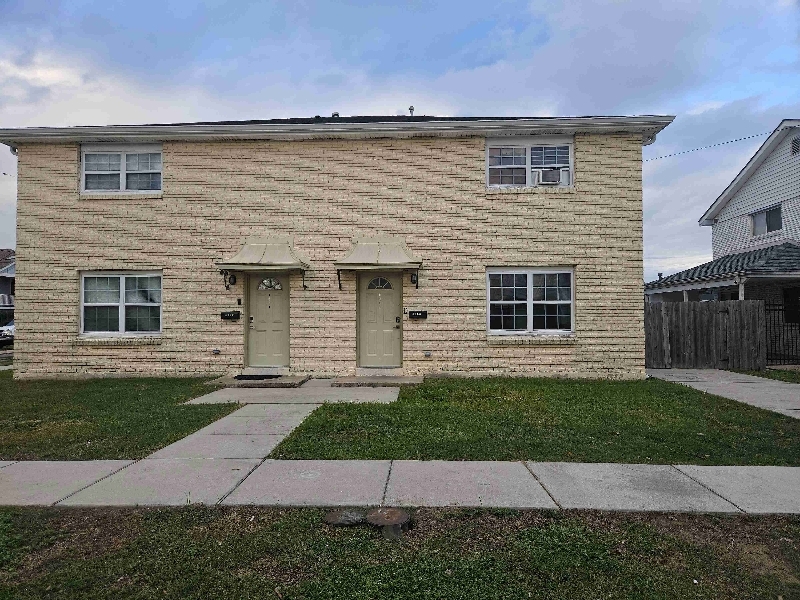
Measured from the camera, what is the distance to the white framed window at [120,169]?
40.2 ft

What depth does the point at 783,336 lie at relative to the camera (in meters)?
16.7

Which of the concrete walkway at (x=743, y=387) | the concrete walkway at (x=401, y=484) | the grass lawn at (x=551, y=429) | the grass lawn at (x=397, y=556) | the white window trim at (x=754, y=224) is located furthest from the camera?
the white window trim at (x=754, y=224)

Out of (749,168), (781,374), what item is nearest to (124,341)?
(781,374)

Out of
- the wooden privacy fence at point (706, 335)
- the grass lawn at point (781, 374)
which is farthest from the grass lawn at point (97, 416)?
the grass lawn at point (781, 374)

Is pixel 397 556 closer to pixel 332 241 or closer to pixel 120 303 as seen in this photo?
pixel 332 241

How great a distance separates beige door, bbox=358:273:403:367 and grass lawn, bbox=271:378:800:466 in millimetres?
2153

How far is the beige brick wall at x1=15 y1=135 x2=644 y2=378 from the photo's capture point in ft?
38.8

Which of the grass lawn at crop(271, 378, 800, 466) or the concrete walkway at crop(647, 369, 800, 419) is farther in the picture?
the concrete walkway at crop(647, 369, 800, 419)

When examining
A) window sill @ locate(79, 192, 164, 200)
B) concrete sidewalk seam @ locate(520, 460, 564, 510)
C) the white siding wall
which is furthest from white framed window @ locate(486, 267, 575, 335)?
the white siding wall

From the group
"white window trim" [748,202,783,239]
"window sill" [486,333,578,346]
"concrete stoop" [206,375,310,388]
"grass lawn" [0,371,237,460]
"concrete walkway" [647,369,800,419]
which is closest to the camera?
"grass lawn" [0,371,237,460]

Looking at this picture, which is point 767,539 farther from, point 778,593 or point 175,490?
point 175,490

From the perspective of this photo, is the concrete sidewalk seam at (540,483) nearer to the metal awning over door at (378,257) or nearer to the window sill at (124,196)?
the metal awning over door at (378,257)

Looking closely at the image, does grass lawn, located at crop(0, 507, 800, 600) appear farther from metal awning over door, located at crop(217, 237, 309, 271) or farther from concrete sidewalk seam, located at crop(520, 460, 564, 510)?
metal awning over door, located at crop(217, 237, 309, 271)

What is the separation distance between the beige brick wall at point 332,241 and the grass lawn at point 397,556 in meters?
7.76
